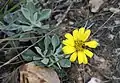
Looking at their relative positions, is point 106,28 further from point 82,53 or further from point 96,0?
point 82,53

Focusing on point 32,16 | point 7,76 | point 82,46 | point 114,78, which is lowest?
point 114,78

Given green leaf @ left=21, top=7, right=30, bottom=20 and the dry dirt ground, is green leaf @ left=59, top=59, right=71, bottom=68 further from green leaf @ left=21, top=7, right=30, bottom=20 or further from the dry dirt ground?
green leaf @ left=21, top=7, right=30, bottom=20

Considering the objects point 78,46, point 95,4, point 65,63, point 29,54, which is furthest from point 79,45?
point 95,4

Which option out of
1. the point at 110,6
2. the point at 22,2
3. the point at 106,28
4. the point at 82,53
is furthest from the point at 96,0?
the point at 82,53

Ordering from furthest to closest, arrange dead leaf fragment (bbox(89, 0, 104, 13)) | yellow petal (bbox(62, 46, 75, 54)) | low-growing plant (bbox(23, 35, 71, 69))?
dead leaf fragment (bbox(89, 0, 104, 13)) < low-growing plant (bbox(23, 35, 71, 69)) < yellow petal (bbox(62, 46, 75, 54))

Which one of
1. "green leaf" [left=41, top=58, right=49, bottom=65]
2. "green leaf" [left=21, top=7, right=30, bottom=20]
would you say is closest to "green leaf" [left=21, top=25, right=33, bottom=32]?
"green leaf" [left=21, top=7, right=30, bottom=20]

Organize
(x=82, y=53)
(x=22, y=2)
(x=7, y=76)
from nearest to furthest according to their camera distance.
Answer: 1. (x=82, y=53)
2. (x=7, y=76)
3. (x=22, y=2)
